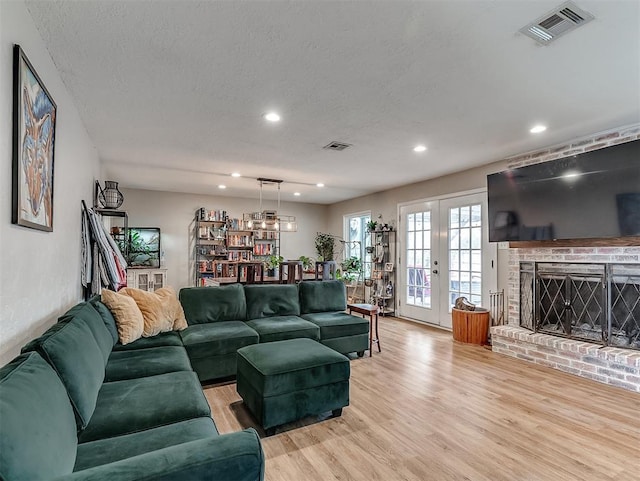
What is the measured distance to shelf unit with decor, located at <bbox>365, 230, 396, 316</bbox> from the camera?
21.5 ft

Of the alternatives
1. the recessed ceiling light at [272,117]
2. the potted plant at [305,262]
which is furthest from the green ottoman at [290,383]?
the potted plant at [305,262]

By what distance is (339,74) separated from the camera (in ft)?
7.84

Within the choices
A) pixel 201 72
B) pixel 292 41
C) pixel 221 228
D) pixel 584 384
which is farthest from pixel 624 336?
pixel 221 228

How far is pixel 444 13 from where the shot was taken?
5.79ft

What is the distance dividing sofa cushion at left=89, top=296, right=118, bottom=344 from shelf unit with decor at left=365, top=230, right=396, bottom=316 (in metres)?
4.75

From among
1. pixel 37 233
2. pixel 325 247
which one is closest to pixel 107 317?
pixel 37 233

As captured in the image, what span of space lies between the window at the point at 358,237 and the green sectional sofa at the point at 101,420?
5.62 m

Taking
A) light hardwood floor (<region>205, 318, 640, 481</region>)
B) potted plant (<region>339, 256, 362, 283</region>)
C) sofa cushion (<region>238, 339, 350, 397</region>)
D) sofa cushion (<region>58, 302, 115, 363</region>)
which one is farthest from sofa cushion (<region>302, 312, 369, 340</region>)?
potted plant (<region>339, 256, 362, 283</region>)

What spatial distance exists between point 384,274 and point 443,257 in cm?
149

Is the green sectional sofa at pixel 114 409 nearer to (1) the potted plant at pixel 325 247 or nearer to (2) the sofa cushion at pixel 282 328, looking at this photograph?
(2) the sofa cushion at pixel 282 328

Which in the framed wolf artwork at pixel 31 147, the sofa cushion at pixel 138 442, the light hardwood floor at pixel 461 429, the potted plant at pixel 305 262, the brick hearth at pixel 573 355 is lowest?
Answer: the light hardwood floor at pixel 461 429

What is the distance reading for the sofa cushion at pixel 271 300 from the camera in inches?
158

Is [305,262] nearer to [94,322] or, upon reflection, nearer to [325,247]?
[325,247]

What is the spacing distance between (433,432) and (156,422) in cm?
181
